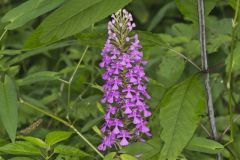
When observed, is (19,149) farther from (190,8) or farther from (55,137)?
(190,8)

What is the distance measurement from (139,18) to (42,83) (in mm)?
2270

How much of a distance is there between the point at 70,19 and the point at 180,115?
562 mm

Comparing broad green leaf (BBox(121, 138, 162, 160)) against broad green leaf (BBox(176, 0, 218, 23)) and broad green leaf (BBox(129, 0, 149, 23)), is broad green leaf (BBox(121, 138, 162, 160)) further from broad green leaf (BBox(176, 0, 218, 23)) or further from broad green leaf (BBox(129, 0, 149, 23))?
broad green leaf (BBox(129, 0, 149, 23))

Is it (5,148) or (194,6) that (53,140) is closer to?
(5,148)

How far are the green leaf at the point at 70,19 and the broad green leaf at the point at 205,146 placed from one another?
27.2 inches

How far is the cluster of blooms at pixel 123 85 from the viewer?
2.36 meters

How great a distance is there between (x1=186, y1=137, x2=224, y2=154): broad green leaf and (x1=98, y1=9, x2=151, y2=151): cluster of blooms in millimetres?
250

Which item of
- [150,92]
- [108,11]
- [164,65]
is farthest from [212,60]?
[108,11]

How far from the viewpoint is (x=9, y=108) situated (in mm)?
2383

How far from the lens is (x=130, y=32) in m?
2.46

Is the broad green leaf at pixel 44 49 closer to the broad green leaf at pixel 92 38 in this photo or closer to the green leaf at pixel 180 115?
the broad green leaf at pixel 92 38

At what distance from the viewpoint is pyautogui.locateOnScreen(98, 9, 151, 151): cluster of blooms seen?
2.36 metres

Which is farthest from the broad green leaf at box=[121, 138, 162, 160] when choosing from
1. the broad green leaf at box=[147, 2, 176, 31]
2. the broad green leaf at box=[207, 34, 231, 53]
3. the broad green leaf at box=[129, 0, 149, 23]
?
the broad green leaf at box=[129, 0, 149, 23]

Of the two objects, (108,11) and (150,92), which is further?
(150,92)
